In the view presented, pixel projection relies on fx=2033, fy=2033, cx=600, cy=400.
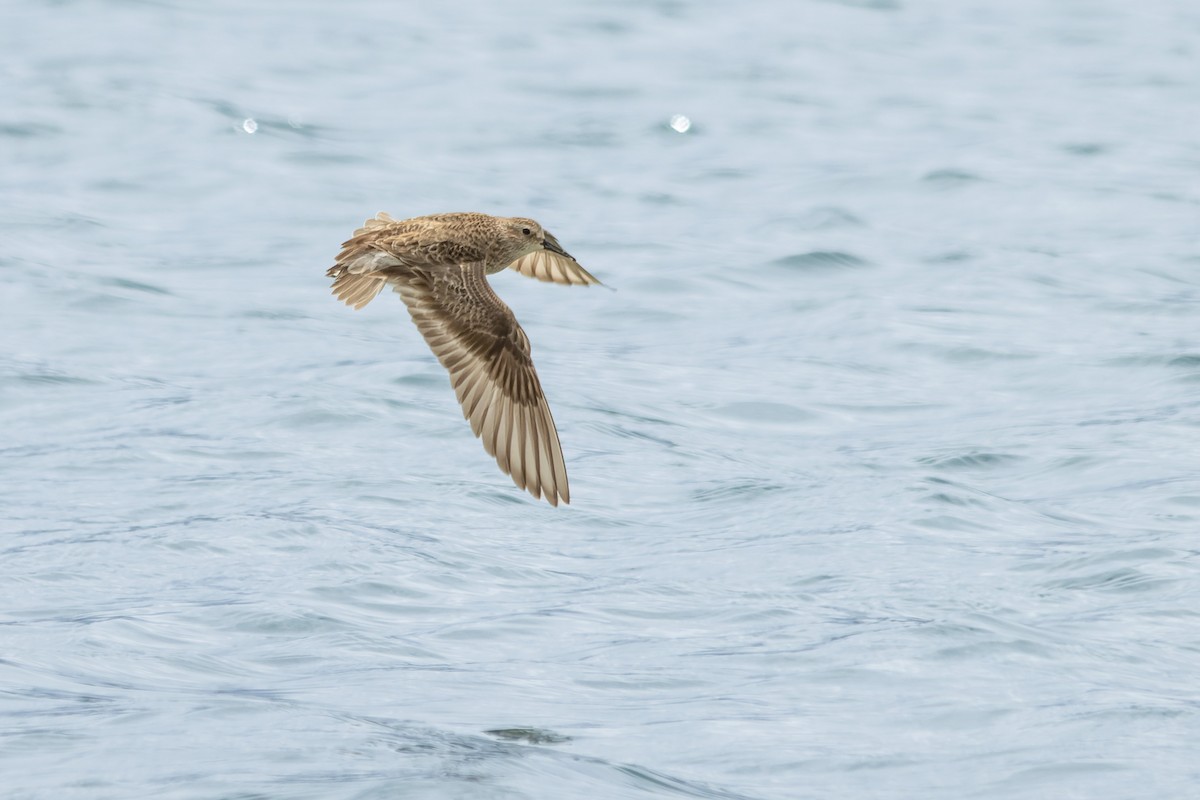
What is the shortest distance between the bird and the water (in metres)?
0.85

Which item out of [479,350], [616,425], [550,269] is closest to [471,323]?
[479,350]

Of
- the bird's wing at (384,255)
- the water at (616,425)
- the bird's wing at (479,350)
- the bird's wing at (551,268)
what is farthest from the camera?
the bird's wing at (551,268)

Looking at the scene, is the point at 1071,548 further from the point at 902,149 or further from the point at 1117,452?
the point at 902,149

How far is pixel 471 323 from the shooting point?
28.5 feet

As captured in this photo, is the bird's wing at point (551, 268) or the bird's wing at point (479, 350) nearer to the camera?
the bird's wing at point (479, 350)

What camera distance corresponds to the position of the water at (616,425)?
7.59m

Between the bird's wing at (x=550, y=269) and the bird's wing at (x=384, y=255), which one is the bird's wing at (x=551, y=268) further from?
the bird's wing at (x=384, y=255)

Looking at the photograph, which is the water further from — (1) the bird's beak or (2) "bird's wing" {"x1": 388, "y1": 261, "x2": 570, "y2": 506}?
(1) the bird's beak

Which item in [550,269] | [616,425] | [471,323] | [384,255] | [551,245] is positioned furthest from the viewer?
[616,425]

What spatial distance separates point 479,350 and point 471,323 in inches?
5.0

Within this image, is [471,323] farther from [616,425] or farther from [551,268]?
[616,425]

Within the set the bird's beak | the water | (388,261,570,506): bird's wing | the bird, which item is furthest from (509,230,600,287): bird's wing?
the water

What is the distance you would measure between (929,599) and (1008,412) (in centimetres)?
337

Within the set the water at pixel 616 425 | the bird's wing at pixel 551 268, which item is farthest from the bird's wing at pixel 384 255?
the water at pixel 616 425
